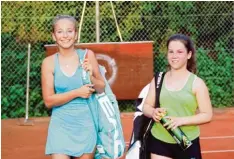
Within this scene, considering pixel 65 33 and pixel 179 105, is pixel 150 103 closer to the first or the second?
pixel 179 105

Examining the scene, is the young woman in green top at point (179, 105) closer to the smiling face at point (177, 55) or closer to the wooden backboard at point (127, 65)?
the smiling face at point (177, 55)

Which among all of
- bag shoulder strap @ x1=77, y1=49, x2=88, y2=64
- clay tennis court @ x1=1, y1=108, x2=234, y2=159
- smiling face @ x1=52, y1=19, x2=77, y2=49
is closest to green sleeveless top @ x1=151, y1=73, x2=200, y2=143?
bag shoulder strap @ x1=77, y1=49, x2=88, y2=64

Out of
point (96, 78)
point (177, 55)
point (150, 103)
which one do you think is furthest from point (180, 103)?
point (96, 78)

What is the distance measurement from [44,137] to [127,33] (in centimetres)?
460

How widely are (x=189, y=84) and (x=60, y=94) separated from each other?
3.04 feet

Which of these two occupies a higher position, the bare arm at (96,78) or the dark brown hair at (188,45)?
the dark brown hair at (188,45)

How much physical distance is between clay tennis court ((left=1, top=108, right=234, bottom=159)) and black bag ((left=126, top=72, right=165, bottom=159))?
4.27 metres

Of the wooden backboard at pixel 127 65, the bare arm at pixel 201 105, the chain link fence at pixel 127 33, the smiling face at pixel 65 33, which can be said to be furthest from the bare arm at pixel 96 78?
the chain link fence at pixel 127 33

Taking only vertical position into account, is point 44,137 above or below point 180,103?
below

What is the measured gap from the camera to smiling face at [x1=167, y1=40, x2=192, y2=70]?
175 inches

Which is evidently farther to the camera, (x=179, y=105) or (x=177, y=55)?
(x=177, y=55)

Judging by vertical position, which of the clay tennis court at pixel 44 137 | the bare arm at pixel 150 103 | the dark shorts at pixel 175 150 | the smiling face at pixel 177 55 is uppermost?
the smiling face at pixel 177 55

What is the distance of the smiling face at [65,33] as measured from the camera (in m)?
4.31

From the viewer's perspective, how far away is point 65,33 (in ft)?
14.1
